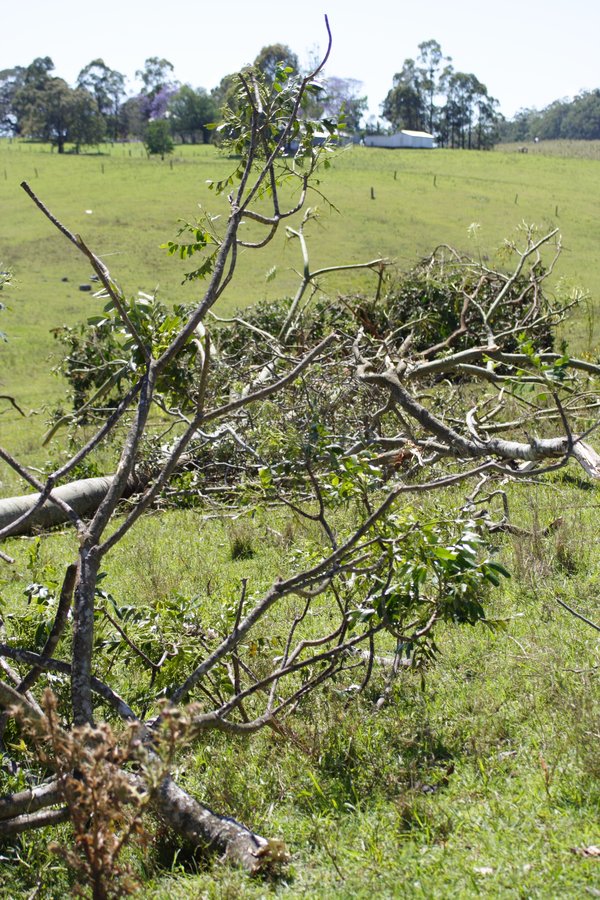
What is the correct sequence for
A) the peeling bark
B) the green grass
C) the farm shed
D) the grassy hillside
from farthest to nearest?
the farm shed
the grassy hillside
the peeling bark
the green grass

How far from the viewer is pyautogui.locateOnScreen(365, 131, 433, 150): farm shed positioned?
8994 cm

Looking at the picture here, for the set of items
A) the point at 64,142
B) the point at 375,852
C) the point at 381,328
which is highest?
the point at 64,142

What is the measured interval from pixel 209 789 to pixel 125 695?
42.0 inches

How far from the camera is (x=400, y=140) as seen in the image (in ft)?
296

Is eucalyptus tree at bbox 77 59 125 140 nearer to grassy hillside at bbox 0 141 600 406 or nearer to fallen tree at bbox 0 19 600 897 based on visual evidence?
grassy hillside at bbox 0 141 600 406

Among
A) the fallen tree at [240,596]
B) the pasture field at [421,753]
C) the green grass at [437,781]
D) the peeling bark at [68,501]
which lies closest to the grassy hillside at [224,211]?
the peeling bark at [68,501]

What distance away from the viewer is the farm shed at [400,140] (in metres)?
89.9

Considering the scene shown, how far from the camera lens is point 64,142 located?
7406 cm

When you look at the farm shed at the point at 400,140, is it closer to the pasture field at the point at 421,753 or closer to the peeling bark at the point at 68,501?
the peeling bark at the point at 68,501

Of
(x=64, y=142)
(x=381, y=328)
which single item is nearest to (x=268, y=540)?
(x=381, y=328)

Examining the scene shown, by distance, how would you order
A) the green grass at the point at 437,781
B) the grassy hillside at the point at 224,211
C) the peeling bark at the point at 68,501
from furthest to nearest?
the grassy hillside at the point at 224,211
the peeling bark at the point at 68,501
the green grass at the point at 437,781

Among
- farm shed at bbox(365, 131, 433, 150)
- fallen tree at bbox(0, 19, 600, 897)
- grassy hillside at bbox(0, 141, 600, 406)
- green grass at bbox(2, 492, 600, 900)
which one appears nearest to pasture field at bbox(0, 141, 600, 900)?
green grass at bbox(2, 492, 600, 900)

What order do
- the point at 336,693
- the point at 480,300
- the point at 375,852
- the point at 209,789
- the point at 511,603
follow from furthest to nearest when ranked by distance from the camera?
1. the point at 480,300
2. the point at 511,603
3. the point at 336,693
4. the point at 209,789
5. the point at 375,852

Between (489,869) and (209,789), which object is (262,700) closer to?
(209,789)
